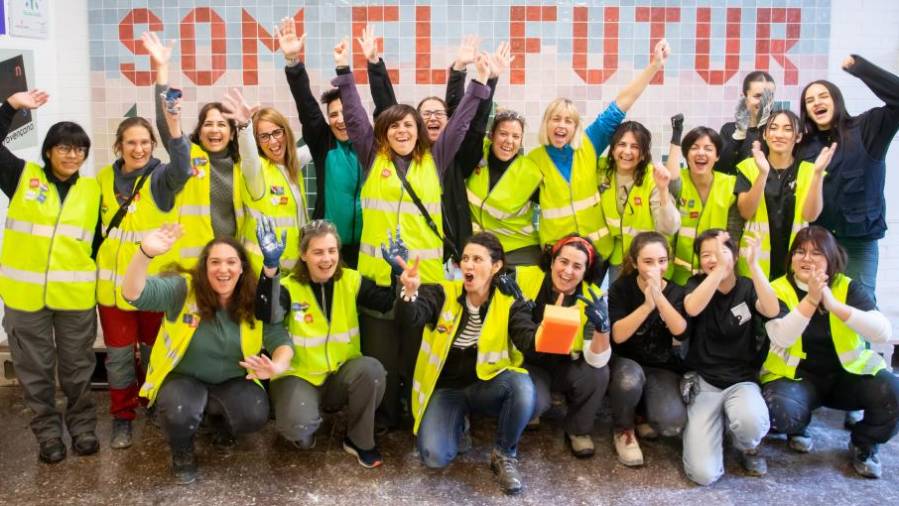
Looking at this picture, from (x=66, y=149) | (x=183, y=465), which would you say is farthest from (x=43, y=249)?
(x=183, y=465)

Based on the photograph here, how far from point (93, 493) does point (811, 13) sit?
4519mm

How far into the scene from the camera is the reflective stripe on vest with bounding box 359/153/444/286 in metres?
3.89

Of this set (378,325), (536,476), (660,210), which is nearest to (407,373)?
(378,325)

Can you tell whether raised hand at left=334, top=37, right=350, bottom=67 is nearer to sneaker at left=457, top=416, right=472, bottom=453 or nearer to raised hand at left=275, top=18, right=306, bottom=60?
raised hand at left=275, top=18, right=306, bottom=60

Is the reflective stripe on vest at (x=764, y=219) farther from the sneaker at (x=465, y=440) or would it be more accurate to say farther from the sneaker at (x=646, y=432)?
the sneaker at (x=465, y=440)

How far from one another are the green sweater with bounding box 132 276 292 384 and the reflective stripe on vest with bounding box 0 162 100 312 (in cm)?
39

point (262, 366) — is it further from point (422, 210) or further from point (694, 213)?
point (694, 213)

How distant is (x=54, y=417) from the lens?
12.4ft

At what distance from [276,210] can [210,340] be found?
→ 694mm

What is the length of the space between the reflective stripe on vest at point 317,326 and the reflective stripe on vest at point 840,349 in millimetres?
1809

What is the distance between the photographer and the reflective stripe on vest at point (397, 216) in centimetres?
389

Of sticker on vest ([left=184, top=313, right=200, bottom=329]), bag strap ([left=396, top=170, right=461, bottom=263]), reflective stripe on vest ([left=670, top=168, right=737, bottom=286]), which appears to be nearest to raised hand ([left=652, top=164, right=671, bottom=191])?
reflective stripe on vest ([left=670, top=168, right=737, bottom=286])

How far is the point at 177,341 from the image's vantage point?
11.8 feet

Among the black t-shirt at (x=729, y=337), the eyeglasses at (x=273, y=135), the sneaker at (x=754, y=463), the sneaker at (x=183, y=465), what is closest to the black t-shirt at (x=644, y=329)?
the black t-shirt at (x=729, y=337)
